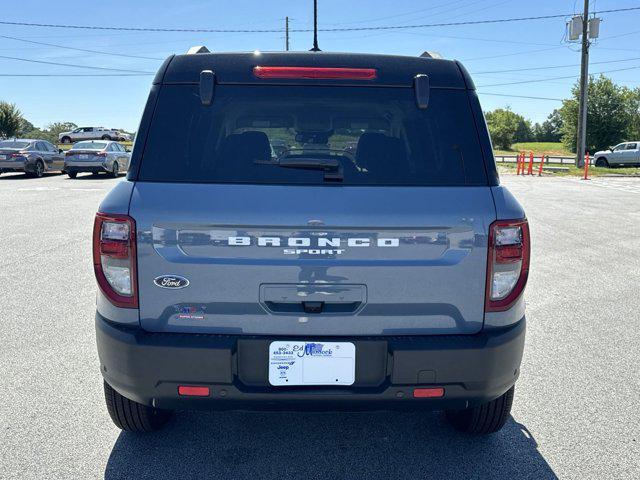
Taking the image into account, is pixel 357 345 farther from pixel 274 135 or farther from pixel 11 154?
pixel 11 154

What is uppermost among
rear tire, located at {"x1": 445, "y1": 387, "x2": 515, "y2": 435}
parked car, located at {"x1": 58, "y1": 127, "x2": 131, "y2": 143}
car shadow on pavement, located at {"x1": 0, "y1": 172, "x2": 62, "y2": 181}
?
parked car, located at {"x1": 58, "y1": 127, "x2": 131, "y2": 143}

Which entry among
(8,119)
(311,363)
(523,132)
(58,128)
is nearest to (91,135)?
(8,119)

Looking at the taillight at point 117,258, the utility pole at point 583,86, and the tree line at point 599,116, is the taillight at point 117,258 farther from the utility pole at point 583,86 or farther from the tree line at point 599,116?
the tree line at point 599,116

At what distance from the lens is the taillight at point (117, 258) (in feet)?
7.71

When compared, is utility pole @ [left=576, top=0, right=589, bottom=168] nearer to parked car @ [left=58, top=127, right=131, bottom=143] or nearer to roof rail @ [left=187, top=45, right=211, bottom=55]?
roof rail @ [left=187, top=45, right=211, bottom=55]

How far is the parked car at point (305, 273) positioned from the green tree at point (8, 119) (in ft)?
194

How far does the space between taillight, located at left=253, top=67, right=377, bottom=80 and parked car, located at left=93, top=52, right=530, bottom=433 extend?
23 centimetres

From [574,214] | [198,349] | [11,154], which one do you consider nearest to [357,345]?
[198,349]

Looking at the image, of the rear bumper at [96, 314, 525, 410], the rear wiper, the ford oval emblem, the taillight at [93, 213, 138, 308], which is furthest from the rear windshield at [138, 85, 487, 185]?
the rear bumper at [96, 314, 525, 410]

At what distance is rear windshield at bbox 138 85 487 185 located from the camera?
2.41 meters

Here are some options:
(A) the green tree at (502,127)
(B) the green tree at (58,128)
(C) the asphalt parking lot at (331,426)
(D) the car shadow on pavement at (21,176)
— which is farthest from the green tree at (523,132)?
(C) the asphalt parking lot at (331,426)

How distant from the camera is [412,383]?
237 cm

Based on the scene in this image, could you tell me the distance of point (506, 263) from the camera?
2.42 metres

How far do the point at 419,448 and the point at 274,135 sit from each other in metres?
1.81
